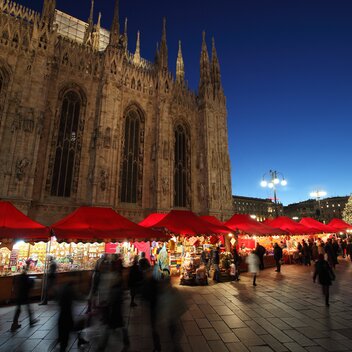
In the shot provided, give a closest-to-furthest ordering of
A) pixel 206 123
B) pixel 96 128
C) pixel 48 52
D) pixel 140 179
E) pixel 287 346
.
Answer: pixel 287 346 → pixel 48 52 → pixel 96 128 → pixel 140 179 → pixel 206 123

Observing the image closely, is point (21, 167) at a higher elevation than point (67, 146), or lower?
lower

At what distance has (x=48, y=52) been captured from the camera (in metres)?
19.8

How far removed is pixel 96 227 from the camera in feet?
34.7

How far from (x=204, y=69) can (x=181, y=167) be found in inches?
568

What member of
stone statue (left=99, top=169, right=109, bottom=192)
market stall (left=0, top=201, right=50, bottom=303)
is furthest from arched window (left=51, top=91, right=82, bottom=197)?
market stall (left=0, top=201, right=50, bottom=303)

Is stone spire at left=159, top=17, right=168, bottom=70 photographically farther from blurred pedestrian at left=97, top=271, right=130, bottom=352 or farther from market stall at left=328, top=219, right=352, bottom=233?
blurred pedestrian at left=97, top=271, right=130, bottom=352

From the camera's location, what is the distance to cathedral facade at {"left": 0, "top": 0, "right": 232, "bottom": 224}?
59.6 ft

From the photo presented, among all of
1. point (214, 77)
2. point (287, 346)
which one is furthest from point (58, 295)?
point (214, 77)

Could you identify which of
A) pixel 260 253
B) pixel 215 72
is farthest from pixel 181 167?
pixel 215 72

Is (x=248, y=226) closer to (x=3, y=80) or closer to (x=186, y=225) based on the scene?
(x=186, y=225)

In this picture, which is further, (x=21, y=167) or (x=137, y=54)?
(x=137, y=54)

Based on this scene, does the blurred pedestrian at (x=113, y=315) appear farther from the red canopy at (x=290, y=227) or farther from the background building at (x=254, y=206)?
the background building at (x=254, y=206)

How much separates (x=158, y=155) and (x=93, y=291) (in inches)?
686

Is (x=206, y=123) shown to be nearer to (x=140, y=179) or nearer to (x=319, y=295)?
(x=140, y=179)
